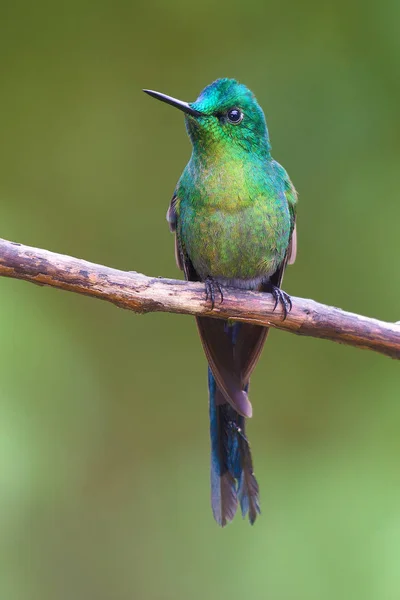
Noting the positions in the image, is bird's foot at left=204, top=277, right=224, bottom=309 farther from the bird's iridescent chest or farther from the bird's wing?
the bird's wing

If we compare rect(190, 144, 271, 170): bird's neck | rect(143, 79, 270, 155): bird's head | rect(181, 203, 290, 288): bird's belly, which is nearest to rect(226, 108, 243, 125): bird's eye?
rect(143, 79, 270, 155): bird's head

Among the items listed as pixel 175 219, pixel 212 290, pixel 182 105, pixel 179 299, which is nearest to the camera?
pixel 179 299

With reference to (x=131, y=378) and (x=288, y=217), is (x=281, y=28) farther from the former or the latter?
(x=131, y=378)

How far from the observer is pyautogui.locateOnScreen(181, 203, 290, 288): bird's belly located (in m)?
3.36

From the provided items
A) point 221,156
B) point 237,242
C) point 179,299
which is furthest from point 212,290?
point 221,156

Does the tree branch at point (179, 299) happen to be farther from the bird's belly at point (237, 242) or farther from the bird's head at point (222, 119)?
the bird's head at point (222, 119)

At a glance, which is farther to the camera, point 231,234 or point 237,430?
point 237,430

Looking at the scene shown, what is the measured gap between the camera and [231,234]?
3.36 metres

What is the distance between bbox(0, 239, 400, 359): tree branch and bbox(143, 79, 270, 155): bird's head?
704 mm

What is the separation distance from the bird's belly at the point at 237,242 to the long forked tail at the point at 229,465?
0.54 m

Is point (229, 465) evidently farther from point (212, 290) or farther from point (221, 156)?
point (221, 156)

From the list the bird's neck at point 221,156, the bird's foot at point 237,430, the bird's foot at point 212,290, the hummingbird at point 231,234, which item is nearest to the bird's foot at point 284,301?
the hummingbird at point 231,234

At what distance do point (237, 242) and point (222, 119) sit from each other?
0.57 metres

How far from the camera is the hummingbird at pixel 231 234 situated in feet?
11.0
